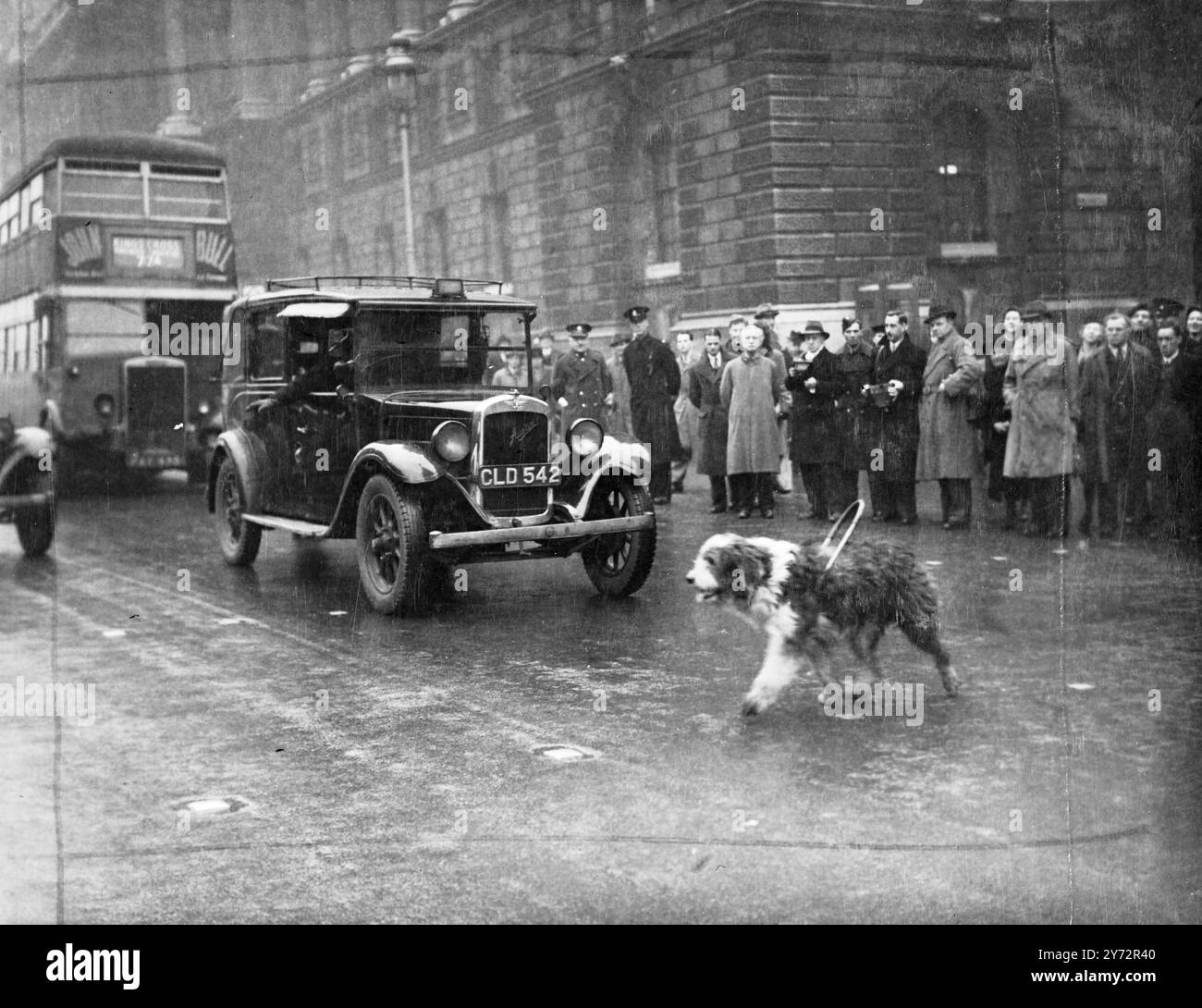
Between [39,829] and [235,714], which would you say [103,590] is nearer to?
[235,714]

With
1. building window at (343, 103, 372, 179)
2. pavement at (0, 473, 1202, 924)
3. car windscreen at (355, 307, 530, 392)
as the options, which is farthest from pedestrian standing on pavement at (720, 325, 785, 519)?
building window at (343, 103, 372, 179)

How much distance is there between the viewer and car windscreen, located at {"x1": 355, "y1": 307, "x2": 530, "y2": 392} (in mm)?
9281

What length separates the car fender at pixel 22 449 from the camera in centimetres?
928

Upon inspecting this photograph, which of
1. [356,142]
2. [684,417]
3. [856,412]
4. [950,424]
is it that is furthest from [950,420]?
[356,142]

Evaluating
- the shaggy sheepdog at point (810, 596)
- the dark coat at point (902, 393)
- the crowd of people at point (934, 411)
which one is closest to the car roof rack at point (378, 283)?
the crowd of people at point (934, 411)

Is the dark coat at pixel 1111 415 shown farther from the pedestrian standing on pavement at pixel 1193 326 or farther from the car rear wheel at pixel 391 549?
the car rear wheel at pixel 391 549

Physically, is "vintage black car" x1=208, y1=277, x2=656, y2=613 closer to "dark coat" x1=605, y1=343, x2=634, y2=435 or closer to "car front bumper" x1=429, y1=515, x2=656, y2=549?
"car front bumper" x1=429, y1=515, x2=656, y2=549

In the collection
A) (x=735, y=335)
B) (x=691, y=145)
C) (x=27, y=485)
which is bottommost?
(x=27, y=485)

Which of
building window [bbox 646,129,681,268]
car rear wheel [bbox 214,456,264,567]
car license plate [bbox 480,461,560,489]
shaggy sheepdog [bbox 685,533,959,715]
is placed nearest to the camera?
shaggy sheepdog [bbox 685,533,959,715]

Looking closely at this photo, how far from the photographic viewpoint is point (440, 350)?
31.3 ft

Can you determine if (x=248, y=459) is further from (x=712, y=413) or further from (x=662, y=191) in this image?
(x=712, y=413)

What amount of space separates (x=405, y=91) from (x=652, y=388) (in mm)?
5513

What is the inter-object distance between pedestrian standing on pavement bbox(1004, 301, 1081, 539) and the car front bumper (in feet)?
13.1
